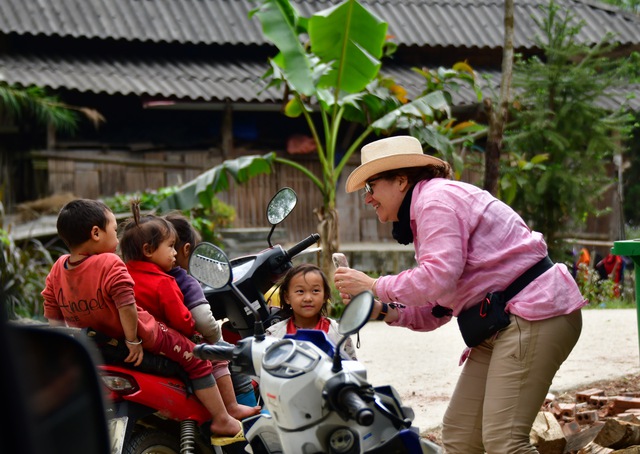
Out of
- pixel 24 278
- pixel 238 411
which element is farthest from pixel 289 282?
pixel 24 278

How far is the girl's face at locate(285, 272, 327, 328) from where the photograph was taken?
436 centimetres

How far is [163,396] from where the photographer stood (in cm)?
381

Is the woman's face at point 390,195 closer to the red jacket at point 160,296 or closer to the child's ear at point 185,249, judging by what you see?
the red jacket at point 160,296

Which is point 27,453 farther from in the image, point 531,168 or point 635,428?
point 531,168

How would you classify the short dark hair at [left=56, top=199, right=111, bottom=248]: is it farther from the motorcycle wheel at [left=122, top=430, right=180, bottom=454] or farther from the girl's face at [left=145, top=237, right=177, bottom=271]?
the motorcycle wheel at [left=122, top=430, right=180, bottom=454]

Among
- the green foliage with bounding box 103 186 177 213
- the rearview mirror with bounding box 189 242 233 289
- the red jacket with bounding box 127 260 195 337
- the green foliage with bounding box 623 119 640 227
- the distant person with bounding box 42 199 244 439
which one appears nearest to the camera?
the rearview mirror with bounding box 189 242 233 289

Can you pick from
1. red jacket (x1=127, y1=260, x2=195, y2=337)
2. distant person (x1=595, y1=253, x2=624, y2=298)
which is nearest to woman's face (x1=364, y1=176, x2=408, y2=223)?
red jacket (x1=127, y1=260, x2=195, y2=337)

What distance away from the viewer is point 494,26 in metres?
19.1

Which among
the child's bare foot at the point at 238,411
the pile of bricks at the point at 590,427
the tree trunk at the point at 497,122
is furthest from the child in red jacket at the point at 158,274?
the tree trunk at the point at 497,122

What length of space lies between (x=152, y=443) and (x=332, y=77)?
641 centimetres

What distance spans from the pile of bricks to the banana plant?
4868mm

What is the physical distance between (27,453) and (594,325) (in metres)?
9.72

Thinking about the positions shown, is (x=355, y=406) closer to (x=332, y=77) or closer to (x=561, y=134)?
(x=332, y=77)

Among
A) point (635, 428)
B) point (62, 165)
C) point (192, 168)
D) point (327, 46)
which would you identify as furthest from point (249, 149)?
point (635, 428)
